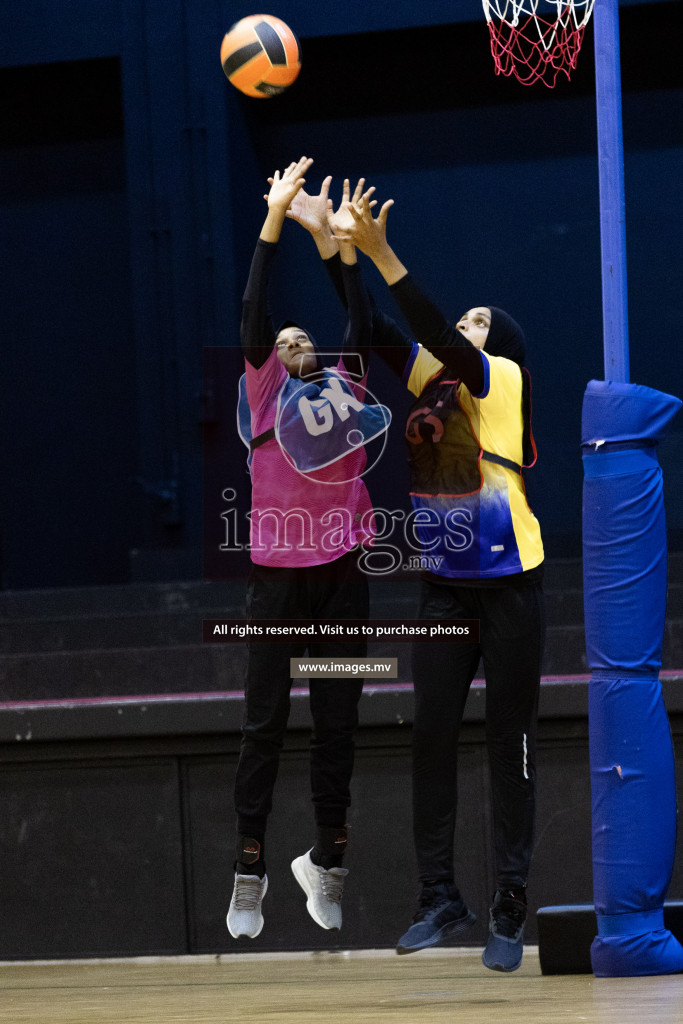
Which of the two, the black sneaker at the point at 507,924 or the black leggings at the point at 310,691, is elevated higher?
the black leggings at the point at 310,691

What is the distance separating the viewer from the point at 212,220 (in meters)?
7.21

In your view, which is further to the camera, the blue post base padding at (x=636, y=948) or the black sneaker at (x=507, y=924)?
the black sneaker at (x=507, y=924)

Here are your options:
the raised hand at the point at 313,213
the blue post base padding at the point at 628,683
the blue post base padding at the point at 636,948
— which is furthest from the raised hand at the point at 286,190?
the blue post base padding at the point at 636,948

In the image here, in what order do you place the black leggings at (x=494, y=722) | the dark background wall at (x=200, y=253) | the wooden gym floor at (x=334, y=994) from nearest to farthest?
the wooden gym floor at (x=334, y=994)
the black leggings at (x=494, y=722)
the dark background wall at (x=200, y=253)

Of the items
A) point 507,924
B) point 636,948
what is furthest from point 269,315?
point 636,948

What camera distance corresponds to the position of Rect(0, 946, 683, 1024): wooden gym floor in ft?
7.97

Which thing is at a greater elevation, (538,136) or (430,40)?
(430,40)

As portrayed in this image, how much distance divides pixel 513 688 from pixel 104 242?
556cm

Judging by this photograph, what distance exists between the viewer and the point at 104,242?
26.2 feet

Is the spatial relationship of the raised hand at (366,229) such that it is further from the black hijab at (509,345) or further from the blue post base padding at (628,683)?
the blue post base padding at (628,683)

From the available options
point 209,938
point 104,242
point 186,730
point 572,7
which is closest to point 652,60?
point 104,242

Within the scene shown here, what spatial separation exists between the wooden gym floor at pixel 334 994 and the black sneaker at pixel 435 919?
0.36 ft

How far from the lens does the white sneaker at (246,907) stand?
11.2ft

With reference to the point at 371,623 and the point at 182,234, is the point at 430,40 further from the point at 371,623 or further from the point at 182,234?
the point at 371,623
